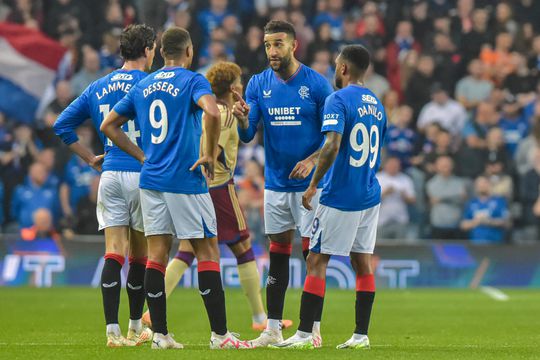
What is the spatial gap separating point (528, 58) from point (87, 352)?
1554 cm

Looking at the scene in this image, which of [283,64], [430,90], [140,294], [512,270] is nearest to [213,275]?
[140,294]

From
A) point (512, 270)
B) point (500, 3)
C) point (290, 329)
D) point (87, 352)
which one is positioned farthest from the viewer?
point (500, 3)

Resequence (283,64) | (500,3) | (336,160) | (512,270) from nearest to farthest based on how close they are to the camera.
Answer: (336,160) < (283,64) < (512,270) < (500,3)

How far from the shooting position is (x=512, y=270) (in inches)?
771

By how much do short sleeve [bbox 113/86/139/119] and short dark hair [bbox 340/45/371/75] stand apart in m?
1.78

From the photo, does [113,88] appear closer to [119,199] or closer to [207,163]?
[119,199]

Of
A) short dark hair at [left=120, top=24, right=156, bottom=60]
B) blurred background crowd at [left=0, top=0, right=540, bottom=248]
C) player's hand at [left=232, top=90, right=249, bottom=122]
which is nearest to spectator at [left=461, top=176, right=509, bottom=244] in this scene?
blurred background crowd at [left=0, top=0, right=540, bottom=248]

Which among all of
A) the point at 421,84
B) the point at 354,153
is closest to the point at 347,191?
the point at 354,153

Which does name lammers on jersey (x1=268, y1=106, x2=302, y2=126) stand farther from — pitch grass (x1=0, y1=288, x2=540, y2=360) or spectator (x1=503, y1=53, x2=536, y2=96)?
Result: spectator (x1=503, y1=53, x2=536, y2=96)

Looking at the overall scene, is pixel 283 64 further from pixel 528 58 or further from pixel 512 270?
pixel 528 58

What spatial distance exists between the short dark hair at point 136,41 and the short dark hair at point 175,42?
1.88ft

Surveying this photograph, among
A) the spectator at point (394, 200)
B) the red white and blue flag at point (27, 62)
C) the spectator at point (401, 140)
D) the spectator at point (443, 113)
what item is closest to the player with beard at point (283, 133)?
the spectator at point (394, 200)

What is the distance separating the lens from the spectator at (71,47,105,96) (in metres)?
21.7

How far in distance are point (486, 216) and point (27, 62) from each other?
31.0 feet
